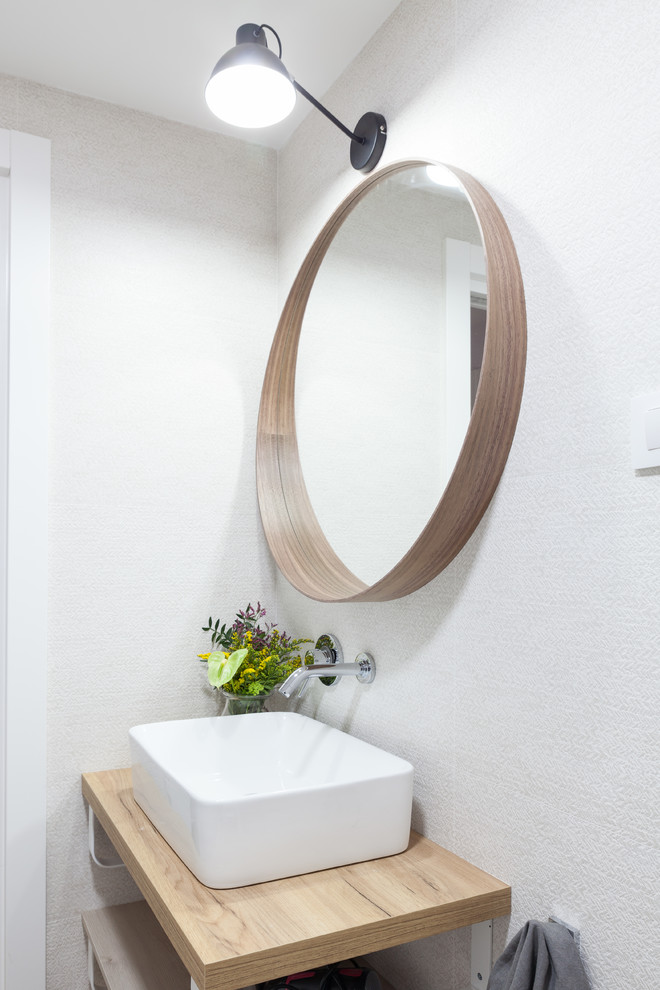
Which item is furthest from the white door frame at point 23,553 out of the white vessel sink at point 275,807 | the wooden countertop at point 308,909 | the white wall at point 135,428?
the wooden countertop at point 308,909

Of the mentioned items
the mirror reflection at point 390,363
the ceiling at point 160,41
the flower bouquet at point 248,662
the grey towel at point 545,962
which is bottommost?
the grey towel at point 545,962

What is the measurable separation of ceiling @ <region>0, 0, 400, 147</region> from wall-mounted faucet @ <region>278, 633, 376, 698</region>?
113 centimetres

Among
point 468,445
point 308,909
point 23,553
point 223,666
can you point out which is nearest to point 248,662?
point 223,666

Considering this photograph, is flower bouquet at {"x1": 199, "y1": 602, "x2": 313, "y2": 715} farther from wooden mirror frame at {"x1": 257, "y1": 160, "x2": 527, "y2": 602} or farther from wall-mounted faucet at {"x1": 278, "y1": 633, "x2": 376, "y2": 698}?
wooden mirror frame at {"x1": 257, "y1": 160, "x2": 527, "y2": 602}

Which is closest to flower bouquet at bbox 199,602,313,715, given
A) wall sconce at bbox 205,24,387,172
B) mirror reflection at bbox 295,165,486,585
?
mirror reflection at bbox 295,165,486,585

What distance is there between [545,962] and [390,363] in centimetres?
99

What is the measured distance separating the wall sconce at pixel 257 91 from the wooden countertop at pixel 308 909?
131 centimetres

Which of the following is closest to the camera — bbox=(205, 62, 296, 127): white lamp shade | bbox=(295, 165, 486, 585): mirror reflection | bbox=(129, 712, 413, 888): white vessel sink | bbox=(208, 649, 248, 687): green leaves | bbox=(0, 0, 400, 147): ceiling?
bbox=(129, 712, 413, 888): white vessel sink

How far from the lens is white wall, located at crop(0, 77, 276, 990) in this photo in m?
1.65

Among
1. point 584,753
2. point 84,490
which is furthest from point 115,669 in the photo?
point 584,753

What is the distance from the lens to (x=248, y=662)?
1680mm

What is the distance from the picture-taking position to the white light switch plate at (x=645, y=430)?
88cm

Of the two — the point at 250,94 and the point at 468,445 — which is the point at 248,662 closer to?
the point at 468,445

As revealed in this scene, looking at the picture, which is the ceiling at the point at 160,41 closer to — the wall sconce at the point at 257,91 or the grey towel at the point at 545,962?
the wall sconce at the point at 257,91
